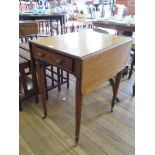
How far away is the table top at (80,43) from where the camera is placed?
1296 millimetres

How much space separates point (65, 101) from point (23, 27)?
3.33 feet

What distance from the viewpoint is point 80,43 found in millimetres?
1498

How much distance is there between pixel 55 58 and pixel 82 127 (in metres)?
0.79

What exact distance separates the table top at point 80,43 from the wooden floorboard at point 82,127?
0.81 m

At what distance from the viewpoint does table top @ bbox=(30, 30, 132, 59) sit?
1296mm

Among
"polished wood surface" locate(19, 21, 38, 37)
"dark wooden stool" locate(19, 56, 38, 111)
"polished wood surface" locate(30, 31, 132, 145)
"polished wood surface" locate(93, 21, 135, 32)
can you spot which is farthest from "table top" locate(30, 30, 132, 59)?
"polished wood surface" locate(93, 21, 135, 32)

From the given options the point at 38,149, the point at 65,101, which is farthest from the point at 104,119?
the point at 38,149

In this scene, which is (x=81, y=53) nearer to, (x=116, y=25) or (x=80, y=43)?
(x=80, y=43)

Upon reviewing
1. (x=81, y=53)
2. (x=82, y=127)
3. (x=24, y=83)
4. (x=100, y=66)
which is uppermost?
(x=81, y=53)

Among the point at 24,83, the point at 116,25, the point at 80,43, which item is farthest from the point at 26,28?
the point at 116,25

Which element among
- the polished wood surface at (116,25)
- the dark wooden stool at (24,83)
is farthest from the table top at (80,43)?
the polished wood surface at (116,25)

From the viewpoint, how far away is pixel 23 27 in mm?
2186
